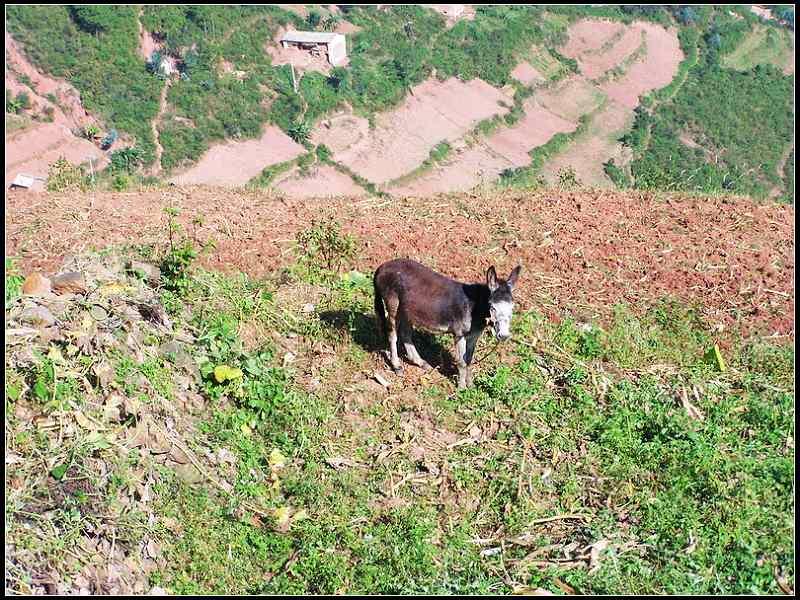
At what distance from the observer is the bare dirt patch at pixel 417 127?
5797cm

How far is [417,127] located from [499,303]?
5586cm

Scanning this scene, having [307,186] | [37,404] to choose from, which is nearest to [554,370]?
[37,404]

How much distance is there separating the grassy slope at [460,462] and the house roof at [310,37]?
196 ft

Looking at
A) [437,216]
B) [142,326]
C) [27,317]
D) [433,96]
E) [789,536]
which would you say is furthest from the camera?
[433,96]

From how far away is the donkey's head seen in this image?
9141 millimetres

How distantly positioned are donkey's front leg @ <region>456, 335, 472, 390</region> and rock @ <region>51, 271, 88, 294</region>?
4743 mm

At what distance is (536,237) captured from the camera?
545 inches

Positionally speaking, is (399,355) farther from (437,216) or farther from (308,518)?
(437,216)

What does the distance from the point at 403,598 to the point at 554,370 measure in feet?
14.0

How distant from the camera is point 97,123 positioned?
5694 cm

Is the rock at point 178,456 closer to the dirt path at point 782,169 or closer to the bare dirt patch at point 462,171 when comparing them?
the bare dirt patch at point 462,171

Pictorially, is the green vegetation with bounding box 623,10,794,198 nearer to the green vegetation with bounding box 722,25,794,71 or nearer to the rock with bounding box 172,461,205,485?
the green vegetation with bounding box 722,25,794,71

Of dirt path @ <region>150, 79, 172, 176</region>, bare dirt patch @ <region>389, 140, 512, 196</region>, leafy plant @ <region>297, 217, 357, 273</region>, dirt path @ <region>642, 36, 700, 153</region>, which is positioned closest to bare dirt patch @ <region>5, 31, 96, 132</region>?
dirt path @ <region>150, 79, 172, 176</region>

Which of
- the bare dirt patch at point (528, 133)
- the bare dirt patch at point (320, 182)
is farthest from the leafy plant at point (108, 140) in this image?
the bare dirt patch at point (528, 133)
